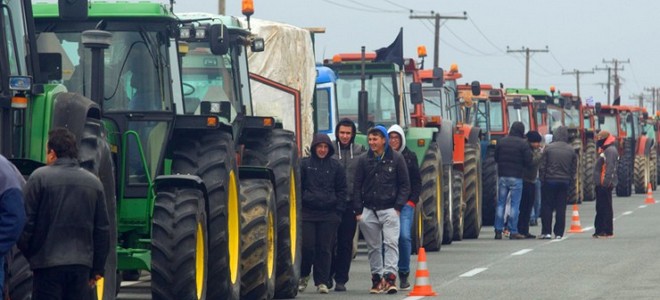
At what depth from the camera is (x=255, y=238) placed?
15.4 metres

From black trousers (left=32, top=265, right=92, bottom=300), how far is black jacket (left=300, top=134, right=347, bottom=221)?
280 inches

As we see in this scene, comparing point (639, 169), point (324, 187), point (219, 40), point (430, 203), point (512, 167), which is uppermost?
point (219, 40)

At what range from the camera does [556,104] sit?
44.1 meters

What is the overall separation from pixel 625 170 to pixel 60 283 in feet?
123

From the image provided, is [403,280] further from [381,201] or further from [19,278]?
[19,278]

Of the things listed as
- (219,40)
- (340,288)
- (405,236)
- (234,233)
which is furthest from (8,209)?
(405,236)

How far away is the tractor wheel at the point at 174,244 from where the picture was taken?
13.1 m

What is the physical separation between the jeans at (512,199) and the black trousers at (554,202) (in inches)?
16.9

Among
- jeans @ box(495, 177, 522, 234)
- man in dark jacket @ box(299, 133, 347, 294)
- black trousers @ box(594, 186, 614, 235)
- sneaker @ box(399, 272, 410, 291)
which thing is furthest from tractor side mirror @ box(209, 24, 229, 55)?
black trousers @ box(594, 186, 614, 235)

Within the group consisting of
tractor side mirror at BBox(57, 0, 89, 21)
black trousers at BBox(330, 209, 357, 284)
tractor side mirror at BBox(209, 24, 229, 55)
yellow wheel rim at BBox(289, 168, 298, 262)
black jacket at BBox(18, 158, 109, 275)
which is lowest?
black trousers at BBox(330, 209, 357, 284)

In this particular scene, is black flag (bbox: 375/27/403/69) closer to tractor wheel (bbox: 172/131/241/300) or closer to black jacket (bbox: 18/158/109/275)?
tractor wheel (bbox: 172/131/241/300)

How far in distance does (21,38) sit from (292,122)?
9.59 metres

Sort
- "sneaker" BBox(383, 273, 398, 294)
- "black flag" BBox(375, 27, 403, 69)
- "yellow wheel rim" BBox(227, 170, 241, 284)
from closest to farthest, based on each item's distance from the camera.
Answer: "yellow wheel rim" BBox(227, 170, 241, 284) < "sneaker" BBox(383, 273, 398, 294) < "black flag" BBox(375, 27, 403, 69)

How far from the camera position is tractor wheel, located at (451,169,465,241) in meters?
26.7
